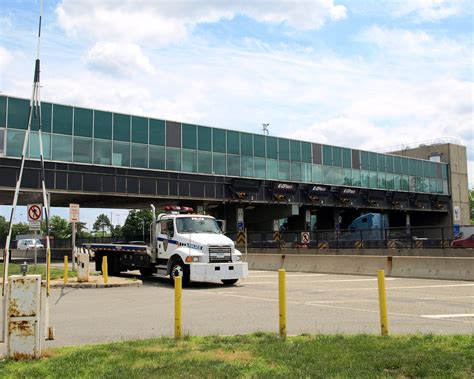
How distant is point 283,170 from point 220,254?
1504 inches

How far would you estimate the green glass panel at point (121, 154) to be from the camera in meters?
43.2

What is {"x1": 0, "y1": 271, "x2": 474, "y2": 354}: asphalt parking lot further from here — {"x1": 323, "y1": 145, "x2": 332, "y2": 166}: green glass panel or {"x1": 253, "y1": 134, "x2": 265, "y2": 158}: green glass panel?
{"x1": 323, "y1": 145, "x2": 332, "y2": 166}: green glass panel

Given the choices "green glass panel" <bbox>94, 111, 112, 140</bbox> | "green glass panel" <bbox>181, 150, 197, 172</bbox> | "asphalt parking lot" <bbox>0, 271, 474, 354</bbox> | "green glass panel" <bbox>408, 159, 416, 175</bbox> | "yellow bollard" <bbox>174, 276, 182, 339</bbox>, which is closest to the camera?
"yellow bollard" <bbox>174, 276, 182, 339</bbox>

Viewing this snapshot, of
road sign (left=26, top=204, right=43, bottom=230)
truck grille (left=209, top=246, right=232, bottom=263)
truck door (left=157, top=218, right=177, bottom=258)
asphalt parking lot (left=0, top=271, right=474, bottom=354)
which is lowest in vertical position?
asphalt parking lot (left=0, top=271, right=474, bottom=354)

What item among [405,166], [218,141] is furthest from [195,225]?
[405,166]

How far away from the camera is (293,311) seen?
1175cm

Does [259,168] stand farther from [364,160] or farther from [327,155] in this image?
[364,160]

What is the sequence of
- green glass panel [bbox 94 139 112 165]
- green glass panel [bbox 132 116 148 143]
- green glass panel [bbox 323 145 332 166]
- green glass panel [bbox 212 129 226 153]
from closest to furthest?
1. green glass panel [bbox 94 139 112 165]
2. green glass panel [bbox 132 116 148 143]
3. green glass panel [bbox 212 129 226 153]
4. green glass panel [bbox 323 145 332 166]

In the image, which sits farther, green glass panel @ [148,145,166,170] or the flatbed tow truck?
green glass panel @ [148,145,166,170]

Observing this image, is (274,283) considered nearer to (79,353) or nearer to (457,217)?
(79,353)

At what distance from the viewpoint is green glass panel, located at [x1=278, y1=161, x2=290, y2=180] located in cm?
5522

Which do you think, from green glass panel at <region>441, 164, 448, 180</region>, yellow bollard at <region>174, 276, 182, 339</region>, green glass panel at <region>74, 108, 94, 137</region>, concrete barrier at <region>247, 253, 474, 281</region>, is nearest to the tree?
green glass panel at <region>441, 164, 448, 180</region>

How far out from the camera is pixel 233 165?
5138 cm

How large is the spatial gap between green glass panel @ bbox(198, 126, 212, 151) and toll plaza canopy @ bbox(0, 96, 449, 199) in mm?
91
